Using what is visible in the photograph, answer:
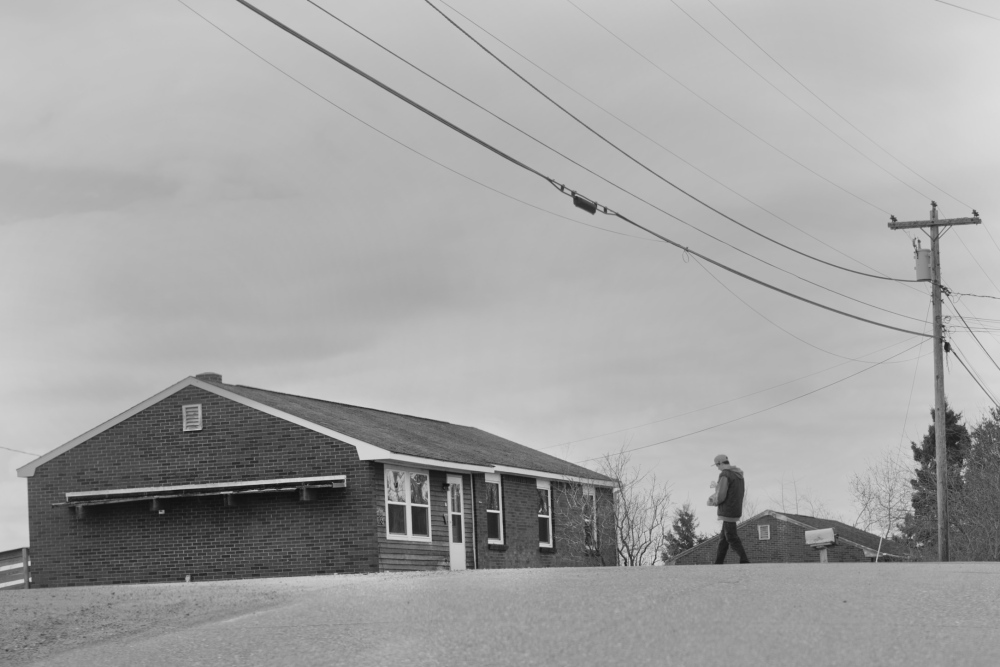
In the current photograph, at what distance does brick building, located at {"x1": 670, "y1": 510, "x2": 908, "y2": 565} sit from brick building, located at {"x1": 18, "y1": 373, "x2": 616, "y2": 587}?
3440cm

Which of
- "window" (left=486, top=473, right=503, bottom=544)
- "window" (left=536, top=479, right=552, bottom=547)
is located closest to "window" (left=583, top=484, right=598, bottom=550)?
"window" (left=536, top=479, right=552, bottom=547)

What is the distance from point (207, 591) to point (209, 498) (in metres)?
16.9

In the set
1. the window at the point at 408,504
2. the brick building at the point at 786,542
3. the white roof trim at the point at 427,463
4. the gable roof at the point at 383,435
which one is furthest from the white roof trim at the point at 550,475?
the brick building at the point at 786,542

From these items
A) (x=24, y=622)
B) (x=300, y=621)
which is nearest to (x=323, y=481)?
(x=24, y=622)

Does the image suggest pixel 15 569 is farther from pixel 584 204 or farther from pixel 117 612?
pixel 117 612

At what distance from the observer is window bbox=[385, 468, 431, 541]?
3167 centimetres

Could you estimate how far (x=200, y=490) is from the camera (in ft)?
107

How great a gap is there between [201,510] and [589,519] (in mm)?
13719

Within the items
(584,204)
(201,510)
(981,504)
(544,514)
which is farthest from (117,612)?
(981,504)

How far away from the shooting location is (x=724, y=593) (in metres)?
12.1

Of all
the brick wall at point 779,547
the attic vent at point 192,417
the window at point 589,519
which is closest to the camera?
the attic vent at point 192,417

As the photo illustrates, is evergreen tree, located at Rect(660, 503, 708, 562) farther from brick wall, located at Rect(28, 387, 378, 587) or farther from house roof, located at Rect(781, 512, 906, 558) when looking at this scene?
brick wall, located at Rect(28, 387, 378, 587)

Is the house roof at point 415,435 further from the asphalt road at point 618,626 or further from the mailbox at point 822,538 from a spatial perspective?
the asphalt road at point 618,626

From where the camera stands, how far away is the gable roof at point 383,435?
105 feet
